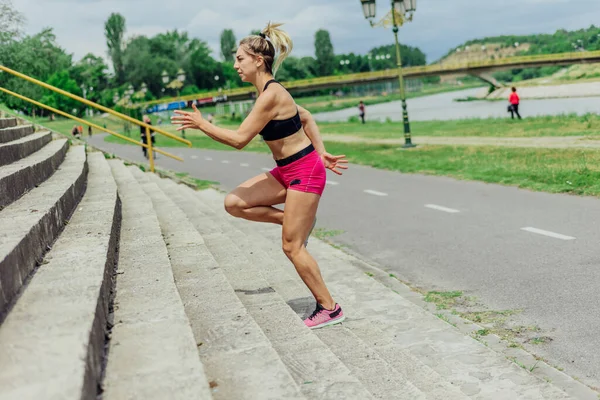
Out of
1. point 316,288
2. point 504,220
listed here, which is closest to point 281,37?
point 316,288

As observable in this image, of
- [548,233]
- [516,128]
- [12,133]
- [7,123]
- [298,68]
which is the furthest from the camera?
[298,68]

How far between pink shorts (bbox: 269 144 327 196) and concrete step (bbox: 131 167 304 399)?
780mm

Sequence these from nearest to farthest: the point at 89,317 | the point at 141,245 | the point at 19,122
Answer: the point at 89,317, the point at 141,245, the point at 19,122

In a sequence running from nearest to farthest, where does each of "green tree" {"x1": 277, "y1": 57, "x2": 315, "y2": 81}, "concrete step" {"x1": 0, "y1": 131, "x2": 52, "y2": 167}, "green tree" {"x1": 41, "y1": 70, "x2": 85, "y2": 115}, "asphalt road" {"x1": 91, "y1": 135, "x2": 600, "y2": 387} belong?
"asphalt road" {"x1": 91, "y1": 135, "x2": 600, "y2": 387}
"concrete step" {"x1": 0, "y1": 131, "x2": 52, "y2": 167}
"green tree" {"x1": 41, "y1": 70, "x2": 85, "y2": 115}
"green tree" {"x1": 277, "y1": 57, "x2": 315, "y2": 81}

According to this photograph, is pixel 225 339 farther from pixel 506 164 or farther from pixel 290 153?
pixel 506 164

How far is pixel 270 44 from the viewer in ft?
14.9

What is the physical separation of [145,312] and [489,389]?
5.74 ft

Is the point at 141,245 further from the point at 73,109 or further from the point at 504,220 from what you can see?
the point at 73,109

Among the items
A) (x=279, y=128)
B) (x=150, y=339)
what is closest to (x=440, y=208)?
(x=279, y=128)

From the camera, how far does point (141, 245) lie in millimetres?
5301

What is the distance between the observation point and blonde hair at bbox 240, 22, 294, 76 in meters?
4.51

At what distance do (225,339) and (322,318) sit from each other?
43.2 inches

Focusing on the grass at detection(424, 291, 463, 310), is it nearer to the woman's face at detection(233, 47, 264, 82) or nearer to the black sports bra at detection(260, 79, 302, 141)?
the black sports bra at detection(260, 79, 302, 141)

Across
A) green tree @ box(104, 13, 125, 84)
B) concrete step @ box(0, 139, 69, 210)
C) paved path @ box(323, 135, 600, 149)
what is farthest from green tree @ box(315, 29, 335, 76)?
concrete step @ box(0, 139, 69, 210)
